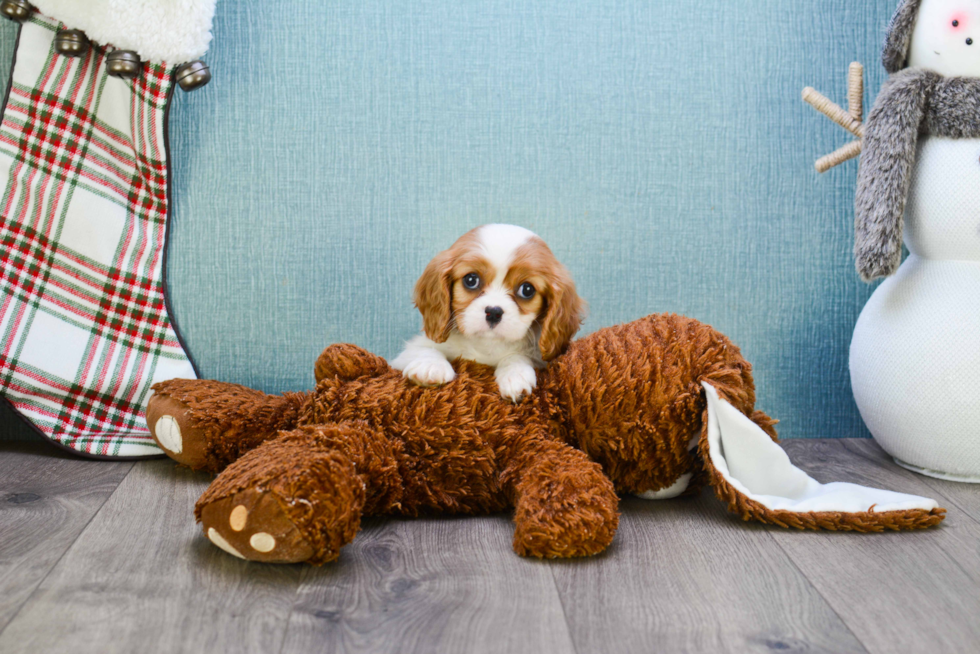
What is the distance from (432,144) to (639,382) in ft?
2.10

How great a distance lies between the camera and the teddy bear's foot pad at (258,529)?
923 millimetres

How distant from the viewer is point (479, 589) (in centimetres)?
93

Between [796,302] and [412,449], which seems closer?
[412,449]

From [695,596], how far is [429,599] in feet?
0.98

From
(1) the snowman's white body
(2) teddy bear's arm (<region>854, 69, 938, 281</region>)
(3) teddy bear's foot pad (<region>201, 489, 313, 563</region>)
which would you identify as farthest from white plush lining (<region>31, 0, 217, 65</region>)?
(1) the snowman's white body

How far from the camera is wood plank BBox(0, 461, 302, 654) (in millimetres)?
806

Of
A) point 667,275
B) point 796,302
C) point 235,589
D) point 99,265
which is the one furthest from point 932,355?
point 99,265

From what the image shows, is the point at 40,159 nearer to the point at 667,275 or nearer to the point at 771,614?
the point at 667,275

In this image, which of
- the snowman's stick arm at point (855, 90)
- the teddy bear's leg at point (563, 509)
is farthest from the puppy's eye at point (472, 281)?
the snowman's stick arm at point (855, 90)

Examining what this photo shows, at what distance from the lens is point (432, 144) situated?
1531 millimetres

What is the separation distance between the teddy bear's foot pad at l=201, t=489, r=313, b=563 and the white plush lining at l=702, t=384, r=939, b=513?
1.88 ft

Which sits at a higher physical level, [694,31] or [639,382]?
[694,31]

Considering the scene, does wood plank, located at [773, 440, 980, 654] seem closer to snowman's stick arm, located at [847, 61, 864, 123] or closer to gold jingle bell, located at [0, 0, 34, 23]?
snowman's stick arm, located at [847, 61, 864, 123]

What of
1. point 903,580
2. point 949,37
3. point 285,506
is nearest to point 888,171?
point 949,37
